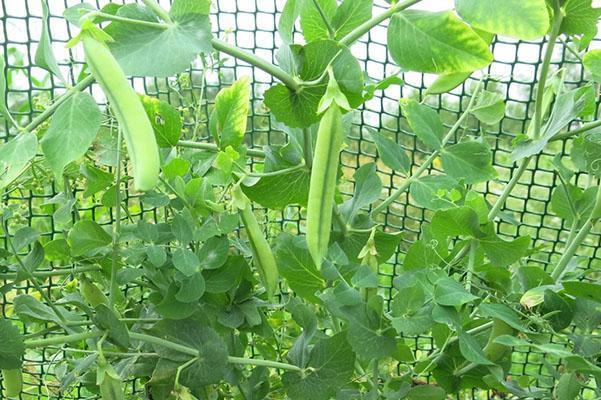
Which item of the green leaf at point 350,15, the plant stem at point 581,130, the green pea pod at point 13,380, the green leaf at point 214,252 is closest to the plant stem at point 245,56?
the green leaf at point 350,15

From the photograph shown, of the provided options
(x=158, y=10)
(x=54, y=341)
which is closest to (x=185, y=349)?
(x=54, y=341)

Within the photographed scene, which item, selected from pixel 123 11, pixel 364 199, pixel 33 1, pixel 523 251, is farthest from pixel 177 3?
pixel 33 1

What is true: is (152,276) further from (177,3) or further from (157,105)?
(177,3)

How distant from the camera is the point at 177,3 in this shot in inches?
26.4

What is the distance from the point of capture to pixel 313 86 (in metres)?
0.70

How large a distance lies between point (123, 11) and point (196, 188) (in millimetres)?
194

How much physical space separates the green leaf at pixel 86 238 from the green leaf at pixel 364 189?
24 cm

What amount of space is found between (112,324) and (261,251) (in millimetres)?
149

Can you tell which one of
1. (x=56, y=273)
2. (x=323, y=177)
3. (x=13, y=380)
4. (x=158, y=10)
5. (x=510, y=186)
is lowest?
(x=13, y=380)

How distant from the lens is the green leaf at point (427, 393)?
854mm

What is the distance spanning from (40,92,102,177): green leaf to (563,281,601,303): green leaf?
0.43m

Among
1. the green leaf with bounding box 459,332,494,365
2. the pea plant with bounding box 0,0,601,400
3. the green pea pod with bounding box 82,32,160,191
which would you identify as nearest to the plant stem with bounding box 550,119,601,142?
the pea plant with bounding box 0,0,601,400

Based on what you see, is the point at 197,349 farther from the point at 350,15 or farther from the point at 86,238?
the point at 350,15

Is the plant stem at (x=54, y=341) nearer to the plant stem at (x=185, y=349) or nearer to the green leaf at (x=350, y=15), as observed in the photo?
the plant stem at (x=185, y=349)
